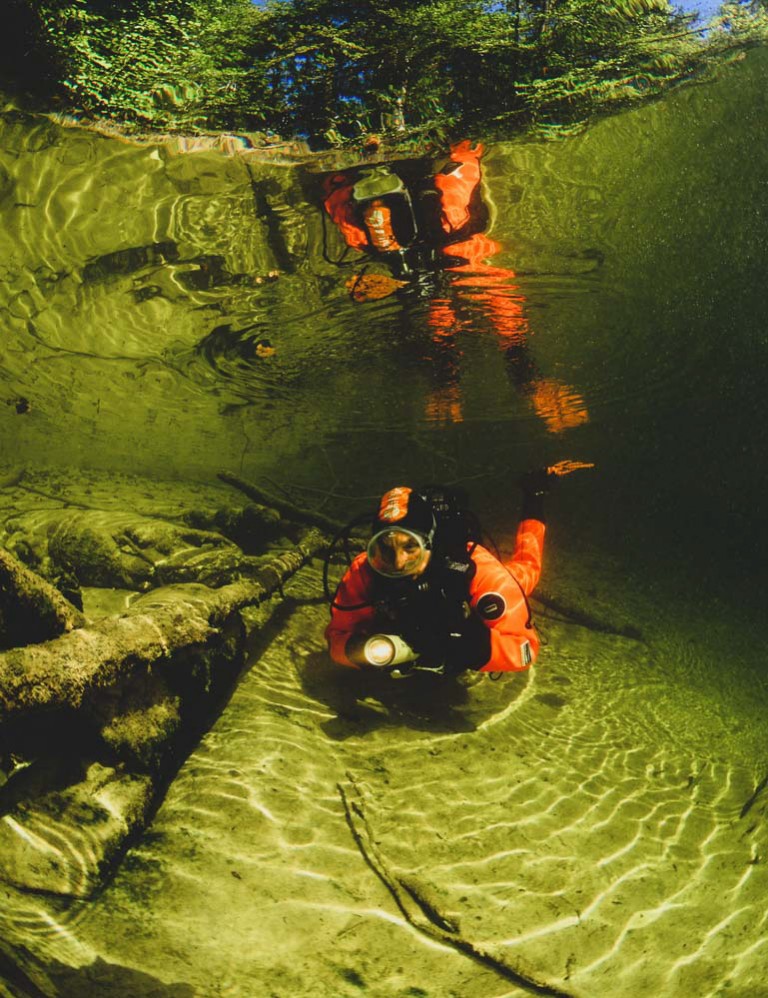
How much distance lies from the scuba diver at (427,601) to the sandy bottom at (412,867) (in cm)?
64

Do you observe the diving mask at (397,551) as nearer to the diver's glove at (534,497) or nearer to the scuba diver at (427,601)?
the scuba diver at (427,601)

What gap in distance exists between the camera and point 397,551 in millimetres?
4215

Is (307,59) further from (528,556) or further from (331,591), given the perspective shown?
(331,591)

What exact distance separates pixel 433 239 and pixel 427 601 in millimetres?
5809

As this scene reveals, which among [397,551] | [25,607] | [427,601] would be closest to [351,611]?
[427,601]

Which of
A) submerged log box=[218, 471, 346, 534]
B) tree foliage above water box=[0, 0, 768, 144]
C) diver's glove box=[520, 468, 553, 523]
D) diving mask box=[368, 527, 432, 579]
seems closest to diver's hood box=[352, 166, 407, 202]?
tree foliage above water box=[0, 0, 768, 144]

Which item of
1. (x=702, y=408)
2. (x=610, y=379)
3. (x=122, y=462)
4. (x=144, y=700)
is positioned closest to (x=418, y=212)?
(x=144, y=700)

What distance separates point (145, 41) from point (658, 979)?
29.9ft

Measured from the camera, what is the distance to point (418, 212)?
748 centimetres

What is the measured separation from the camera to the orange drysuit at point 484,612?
4551mm

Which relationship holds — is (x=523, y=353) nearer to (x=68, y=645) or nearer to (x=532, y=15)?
(x=532, y=15)

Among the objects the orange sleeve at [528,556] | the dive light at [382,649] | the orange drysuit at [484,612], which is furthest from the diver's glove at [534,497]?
the dive light at [382,649]

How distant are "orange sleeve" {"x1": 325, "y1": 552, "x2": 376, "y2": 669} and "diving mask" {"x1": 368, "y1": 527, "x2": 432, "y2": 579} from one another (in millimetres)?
497

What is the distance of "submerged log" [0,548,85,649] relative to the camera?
2.73 m
